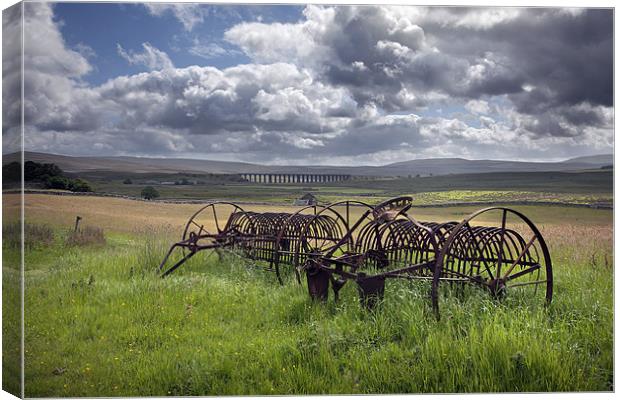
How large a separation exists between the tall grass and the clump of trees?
34.4 inches

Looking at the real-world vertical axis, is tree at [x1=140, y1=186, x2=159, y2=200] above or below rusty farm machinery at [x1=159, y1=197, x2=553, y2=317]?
above

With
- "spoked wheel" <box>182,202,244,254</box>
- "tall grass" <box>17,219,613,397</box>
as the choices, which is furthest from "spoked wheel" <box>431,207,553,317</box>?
"spoked wheel" <box>182,202,244,254</box>

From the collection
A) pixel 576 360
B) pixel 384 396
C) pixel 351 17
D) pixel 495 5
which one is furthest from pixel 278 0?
pixel 576 360

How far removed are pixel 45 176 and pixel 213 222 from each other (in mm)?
4296

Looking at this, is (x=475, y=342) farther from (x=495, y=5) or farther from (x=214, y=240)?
(x=214, y=240)

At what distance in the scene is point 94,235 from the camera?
915 cm

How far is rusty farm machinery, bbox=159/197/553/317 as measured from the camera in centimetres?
635

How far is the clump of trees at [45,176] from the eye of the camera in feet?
17.6

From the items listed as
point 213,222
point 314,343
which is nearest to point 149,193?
point 213,222

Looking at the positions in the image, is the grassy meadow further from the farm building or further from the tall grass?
the farm building

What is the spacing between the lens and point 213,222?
35.0ft

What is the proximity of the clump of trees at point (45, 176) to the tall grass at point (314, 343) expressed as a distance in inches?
34.4

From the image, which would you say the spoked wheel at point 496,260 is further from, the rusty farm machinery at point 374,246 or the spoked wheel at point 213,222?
the spoked wheel at point 213,222

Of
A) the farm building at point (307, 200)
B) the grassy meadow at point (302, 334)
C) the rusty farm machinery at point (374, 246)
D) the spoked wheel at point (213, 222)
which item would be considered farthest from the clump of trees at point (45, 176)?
the farm building at point (307, 200)
